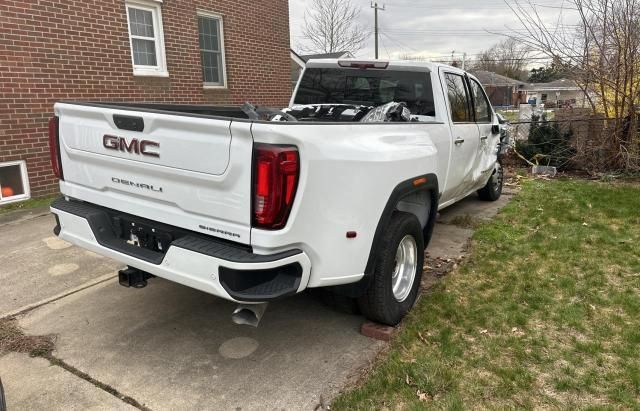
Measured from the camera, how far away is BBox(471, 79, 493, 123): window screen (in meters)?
5.74

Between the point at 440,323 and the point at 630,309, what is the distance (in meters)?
1.51

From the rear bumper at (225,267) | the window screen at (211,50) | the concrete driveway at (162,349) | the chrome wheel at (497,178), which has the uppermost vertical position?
the window screen at (211,50)

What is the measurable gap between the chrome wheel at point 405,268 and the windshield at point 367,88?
1.60m

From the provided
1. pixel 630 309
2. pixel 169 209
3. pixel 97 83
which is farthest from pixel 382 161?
pixel 97 83

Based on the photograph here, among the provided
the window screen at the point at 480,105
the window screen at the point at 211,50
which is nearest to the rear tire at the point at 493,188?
the window screen at the point at 480,105

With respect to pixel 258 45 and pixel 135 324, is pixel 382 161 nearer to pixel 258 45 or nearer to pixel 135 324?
pixel 135 324

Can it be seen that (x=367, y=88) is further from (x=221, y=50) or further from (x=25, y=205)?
(x=221, y=50)

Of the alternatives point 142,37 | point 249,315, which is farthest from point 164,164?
point 142,37

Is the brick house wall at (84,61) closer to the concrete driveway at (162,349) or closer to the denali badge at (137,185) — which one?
the concrete driveway at (162,349)

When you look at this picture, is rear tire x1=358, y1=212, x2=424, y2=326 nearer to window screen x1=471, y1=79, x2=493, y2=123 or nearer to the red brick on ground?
the red brick on ground

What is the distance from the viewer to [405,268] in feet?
12.2

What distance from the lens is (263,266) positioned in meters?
2.45

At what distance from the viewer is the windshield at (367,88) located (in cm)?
474

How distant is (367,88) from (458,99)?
0.97m
